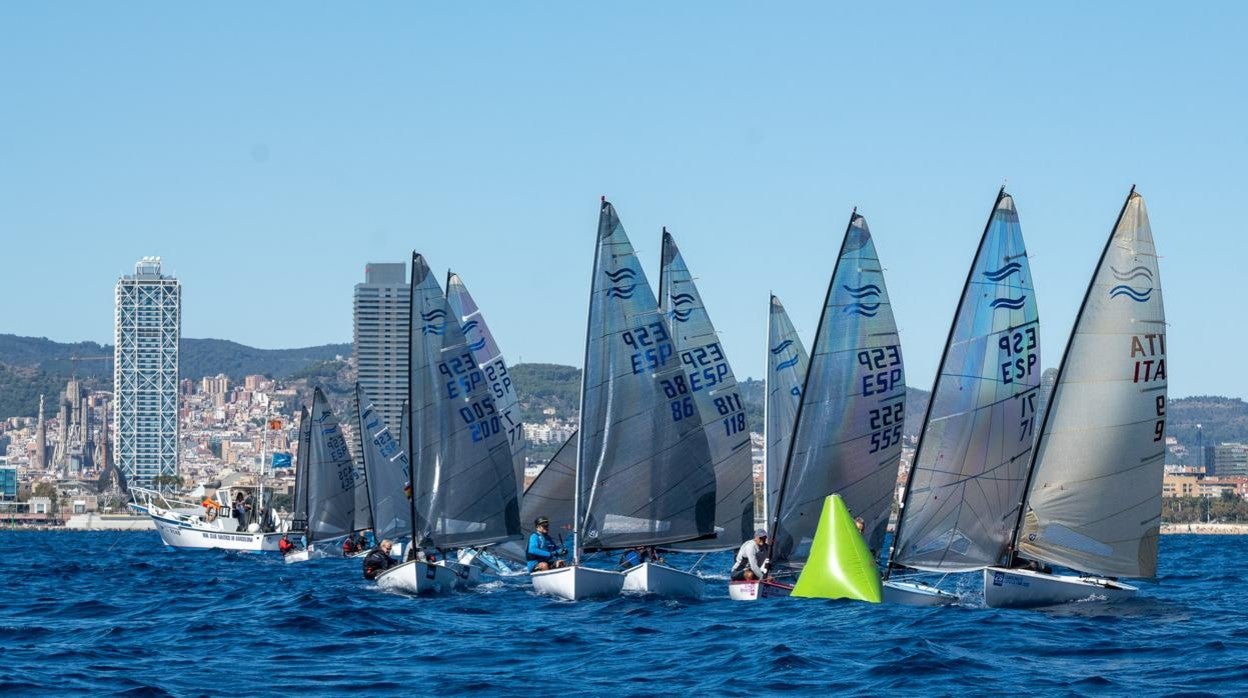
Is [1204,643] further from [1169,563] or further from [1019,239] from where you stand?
[1169,563]

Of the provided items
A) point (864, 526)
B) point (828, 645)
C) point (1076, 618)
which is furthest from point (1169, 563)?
point (828, 645)

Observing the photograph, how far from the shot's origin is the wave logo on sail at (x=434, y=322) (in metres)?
39.6

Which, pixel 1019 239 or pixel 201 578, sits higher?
pixel 1019 239

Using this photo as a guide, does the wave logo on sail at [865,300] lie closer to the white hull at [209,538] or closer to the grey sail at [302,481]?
the grey sail at [302,481]

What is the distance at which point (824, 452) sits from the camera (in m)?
36.1

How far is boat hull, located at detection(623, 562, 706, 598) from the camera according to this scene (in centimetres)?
3466

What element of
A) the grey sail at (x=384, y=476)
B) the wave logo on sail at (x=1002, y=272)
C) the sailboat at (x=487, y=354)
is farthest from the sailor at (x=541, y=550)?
the sailboat at (x=487, y=354)

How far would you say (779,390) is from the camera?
42.9 meters

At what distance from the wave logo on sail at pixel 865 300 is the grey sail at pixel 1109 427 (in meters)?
5.00

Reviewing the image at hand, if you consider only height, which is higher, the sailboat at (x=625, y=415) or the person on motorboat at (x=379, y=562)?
the sailboat at (x=625, y=415)

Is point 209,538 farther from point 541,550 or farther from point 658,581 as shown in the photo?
point 658,581

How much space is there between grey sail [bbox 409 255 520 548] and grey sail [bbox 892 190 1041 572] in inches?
417

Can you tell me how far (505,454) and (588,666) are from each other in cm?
1628

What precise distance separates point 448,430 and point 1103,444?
14188mm
